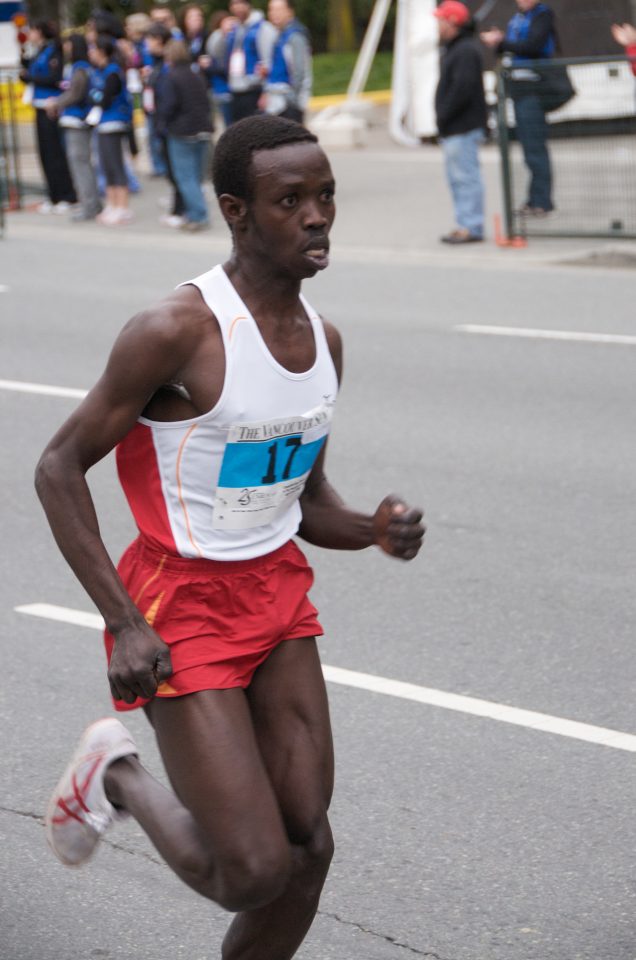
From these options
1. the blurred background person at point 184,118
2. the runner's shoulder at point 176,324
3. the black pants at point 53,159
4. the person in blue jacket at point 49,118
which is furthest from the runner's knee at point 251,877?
the black pants at point 53,159

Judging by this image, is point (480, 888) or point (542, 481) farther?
point (542, 481)

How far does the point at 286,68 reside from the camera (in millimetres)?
17875

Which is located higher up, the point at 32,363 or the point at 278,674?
the point at 278,674

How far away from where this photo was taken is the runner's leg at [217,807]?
3.12m

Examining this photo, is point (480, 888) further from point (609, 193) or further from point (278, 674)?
point (609, 193)

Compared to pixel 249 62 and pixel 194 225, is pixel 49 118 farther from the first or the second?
pixel 194 225

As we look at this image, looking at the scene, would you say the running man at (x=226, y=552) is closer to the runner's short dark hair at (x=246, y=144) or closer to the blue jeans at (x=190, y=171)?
the runner's short dark hair at (x=246, y=144)

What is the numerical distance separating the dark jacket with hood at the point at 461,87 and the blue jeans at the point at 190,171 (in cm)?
316

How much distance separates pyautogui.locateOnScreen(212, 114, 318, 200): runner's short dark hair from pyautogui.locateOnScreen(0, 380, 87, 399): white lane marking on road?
21.5 ft

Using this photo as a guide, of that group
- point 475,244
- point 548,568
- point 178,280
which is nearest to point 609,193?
point 475,244

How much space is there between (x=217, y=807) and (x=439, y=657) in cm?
265

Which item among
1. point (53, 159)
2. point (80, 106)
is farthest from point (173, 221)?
point (53, 159)

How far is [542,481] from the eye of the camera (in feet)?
25.9

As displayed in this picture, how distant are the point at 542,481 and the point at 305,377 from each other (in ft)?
15.1
